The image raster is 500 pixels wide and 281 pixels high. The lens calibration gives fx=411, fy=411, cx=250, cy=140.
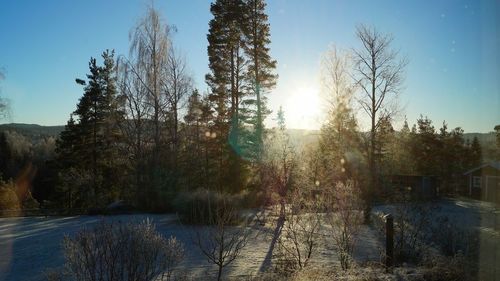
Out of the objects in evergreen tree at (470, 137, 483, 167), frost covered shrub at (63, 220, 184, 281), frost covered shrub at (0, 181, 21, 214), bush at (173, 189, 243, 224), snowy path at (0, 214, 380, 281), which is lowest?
frost covered shrub at (0, 181, 21, 214)

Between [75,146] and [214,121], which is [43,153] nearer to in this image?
[75,146]

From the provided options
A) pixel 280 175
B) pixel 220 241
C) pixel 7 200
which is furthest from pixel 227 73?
pixel 220 241

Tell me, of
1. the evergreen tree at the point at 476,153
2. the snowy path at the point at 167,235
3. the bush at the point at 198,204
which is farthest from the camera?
the evergreen tree at the point at 476,153

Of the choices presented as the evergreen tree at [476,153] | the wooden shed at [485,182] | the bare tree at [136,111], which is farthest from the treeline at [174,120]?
the evergreen tree at [476,153]

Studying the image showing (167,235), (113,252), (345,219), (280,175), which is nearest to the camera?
(113,252)

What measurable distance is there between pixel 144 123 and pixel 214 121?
6.65 meters

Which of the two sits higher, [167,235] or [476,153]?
[476,153]

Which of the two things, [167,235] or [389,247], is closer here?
[389,247]

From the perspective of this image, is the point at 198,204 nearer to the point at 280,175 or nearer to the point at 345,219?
the point at 280,175

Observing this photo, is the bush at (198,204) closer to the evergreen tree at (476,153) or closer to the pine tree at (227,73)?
the pine tree at (227,73)

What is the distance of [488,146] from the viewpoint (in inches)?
2255

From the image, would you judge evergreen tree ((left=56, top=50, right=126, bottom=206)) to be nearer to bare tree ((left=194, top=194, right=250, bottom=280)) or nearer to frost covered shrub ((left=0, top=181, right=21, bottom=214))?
frost covered shrub ((left=0, top=181, right=21, bottom=214))

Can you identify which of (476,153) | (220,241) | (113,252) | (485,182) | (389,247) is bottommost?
(485,182)

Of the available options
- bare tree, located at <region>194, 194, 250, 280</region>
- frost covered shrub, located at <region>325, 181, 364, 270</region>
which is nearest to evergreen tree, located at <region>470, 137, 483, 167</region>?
bare tree, located at <region>194, 194, 250, 280</region>
